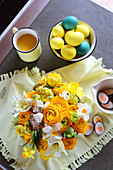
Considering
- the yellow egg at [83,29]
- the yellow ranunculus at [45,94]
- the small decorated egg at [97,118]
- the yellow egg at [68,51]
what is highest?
the yellow egg at [83,29]

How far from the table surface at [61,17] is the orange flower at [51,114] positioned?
0.32m

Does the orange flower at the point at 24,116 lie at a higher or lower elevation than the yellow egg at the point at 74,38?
Answer: lower

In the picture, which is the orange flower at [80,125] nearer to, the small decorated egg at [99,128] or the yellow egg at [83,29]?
the small decorated egg at [99,128]

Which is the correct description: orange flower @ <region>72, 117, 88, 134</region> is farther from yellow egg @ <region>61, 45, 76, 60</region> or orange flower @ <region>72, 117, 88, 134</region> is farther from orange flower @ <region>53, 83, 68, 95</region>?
yellow egg @ <region>61, 45, 76, 60</region>

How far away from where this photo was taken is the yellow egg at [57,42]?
2.02ft

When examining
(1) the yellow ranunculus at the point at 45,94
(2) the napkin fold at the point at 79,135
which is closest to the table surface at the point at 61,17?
(2) the napkin fold at the point at 79,135

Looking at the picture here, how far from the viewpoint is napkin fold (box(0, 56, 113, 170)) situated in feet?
2.13

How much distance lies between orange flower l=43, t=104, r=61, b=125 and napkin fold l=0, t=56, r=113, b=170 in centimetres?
26

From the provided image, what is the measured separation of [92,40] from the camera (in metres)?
0.66

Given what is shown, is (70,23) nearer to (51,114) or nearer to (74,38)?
(74,38)

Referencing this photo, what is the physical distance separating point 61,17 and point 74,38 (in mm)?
243

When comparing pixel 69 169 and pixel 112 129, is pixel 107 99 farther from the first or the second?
pixel 69 169

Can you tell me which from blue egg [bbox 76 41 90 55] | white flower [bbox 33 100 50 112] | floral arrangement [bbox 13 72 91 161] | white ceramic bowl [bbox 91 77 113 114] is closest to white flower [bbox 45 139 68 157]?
floral arrangement [bbox 13 72 91 161]

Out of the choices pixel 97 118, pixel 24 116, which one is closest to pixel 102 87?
pixel 97 118
